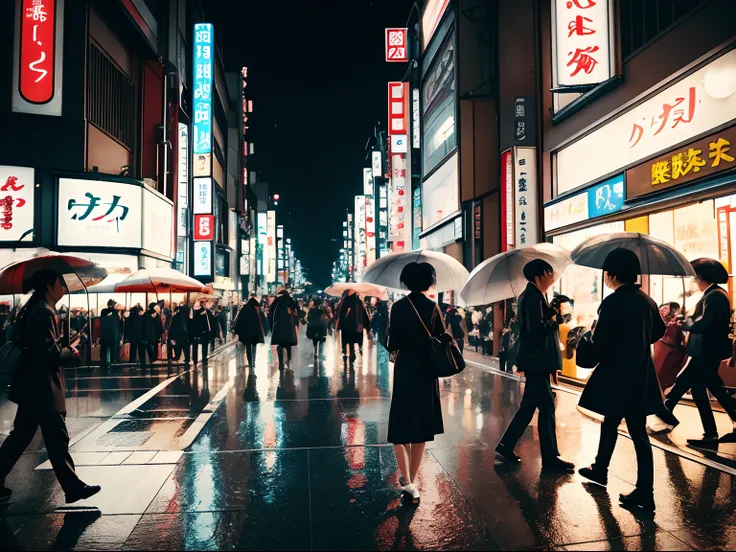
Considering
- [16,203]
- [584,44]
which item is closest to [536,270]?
[584,44]

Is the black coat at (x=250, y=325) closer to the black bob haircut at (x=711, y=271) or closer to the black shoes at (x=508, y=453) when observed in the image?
the black shoes at (x=508, y=453)

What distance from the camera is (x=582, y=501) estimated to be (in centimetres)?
498

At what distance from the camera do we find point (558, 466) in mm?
5898

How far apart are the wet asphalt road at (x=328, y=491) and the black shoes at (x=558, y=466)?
0.51 ft

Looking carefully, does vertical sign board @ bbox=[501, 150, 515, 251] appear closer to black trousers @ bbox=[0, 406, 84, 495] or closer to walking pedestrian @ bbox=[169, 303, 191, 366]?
walking pedestrian @ bbox=[169, 303, 191, 366]

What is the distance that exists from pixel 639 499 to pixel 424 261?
12.6 ft

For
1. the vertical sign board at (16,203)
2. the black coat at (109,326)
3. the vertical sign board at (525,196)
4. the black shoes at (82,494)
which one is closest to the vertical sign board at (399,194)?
the vertical sign board at (525,196)

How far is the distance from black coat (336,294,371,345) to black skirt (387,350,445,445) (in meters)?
10.8

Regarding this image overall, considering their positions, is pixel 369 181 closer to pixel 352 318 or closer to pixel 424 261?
pixel 352 318

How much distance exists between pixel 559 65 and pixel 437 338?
367 inches

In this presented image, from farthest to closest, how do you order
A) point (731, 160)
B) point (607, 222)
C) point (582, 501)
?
point (607, 222) < point (731, 160) < point (582, 501)

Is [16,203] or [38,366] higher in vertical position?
[16,203]

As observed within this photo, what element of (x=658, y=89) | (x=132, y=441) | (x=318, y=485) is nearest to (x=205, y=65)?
(x=658, y=89)

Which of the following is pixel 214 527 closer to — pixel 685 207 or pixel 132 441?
pixel 132 441
